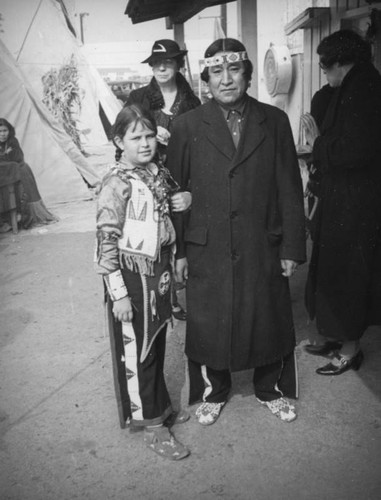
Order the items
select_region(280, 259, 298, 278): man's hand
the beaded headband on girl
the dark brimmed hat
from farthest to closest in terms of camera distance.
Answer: the dark brimmed hat
select_region(280, 259, 298, 278): man's hand
the beaded headband on girl

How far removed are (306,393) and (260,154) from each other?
146cm

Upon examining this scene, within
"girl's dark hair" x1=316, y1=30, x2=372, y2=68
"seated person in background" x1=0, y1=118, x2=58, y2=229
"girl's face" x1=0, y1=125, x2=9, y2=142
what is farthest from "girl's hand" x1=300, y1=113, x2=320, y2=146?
"girl's face" x1=0, y1=125, x2=9, y2=142

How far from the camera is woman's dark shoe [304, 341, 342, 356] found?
11.7 feet

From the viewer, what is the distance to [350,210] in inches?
121

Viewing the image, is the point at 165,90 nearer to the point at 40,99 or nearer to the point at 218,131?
A: the point at 218,131

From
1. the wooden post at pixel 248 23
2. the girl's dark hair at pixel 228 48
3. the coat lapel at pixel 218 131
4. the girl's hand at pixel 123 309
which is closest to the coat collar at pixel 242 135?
the coat lapel at pixel 218 131

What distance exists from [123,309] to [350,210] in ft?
4.93

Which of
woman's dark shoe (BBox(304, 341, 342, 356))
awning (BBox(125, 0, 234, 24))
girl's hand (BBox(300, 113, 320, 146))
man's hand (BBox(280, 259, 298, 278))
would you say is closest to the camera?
man's hand (BBox(280, 259, 298, 278))

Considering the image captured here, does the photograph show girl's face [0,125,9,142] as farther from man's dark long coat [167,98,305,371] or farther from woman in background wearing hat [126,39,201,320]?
man's dark long coat [167,98,305,371]

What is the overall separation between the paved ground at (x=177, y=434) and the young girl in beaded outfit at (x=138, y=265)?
0.60 ft

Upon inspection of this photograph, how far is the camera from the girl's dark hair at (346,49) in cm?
294

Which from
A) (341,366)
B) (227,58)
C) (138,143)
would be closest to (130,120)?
(138,143)

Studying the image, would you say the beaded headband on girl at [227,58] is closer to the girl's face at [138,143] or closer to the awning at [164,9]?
the girl's face at [138,143]

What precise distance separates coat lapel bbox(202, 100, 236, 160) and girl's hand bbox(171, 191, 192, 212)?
0.91 ft
